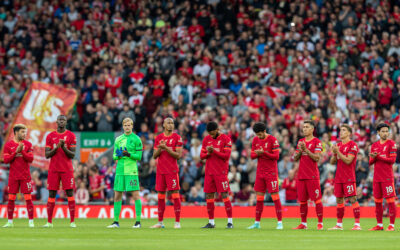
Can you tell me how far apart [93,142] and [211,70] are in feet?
20.0

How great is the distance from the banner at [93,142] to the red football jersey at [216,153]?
426 inches

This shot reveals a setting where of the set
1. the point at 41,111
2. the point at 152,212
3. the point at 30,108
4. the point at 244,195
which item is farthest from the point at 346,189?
the point at 30,108

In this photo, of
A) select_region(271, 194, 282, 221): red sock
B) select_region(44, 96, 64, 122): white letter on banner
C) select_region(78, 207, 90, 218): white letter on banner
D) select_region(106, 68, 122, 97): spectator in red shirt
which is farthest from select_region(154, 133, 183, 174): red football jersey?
select_region(106, 68, 122, 97): spectator in red shirt

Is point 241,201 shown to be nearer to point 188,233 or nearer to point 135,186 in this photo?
point 135,186

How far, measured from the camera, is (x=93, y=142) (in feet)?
101

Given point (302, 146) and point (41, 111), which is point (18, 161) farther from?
point (41, 111)

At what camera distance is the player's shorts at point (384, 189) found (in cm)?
1916

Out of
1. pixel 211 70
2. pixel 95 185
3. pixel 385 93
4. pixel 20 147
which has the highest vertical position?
pixel 211 70

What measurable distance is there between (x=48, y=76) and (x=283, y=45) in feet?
33.2

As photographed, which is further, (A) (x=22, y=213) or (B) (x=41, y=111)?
(B) (x=41, y=111)

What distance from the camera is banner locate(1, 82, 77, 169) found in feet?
91.9

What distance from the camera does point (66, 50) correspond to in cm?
3616

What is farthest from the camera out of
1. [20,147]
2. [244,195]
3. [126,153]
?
[244,195]

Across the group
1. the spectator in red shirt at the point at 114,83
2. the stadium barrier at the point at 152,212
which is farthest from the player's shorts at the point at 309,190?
the spectator in red shirt at the point at 114,83
